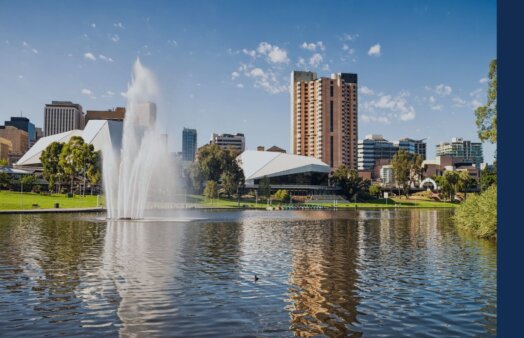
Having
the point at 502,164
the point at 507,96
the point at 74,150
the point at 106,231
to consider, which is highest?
Result: the point at 74,150

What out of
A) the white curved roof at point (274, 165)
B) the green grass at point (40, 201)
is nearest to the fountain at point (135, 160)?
the green grass at point (40, 201)

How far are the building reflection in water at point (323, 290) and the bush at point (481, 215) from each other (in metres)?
13.2

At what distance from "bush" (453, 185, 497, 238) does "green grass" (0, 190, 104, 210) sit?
2405 inches

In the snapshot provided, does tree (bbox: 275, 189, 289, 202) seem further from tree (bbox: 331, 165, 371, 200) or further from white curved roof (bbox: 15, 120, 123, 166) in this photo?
white curved roof (bbox: 15, 120, 123, 166)

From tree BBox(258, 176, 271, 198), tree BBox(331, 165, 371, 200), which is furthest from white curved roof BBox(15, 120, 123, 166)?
tree BBox(331, 165, 371, 200)

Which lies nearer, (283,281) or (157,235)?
(283,281)

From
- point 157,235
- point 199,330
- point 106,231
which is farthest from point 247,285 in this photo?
point 106,231

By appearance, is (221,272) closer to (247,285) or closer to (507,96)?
(247,285)

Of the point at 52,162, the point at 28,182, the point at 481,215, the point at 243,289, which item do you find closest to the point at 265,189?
the point at 52,162

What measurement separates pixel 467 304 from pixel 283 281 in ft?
24.6

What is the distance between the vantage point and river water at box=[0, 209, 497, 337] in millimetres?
14227

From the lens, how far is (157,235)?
40.9 m

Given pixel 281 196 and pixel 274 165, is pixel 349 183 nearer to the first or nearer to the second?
pixel 281 196

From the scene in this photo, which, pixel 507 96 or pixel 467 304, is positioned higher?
pixel 507 96
